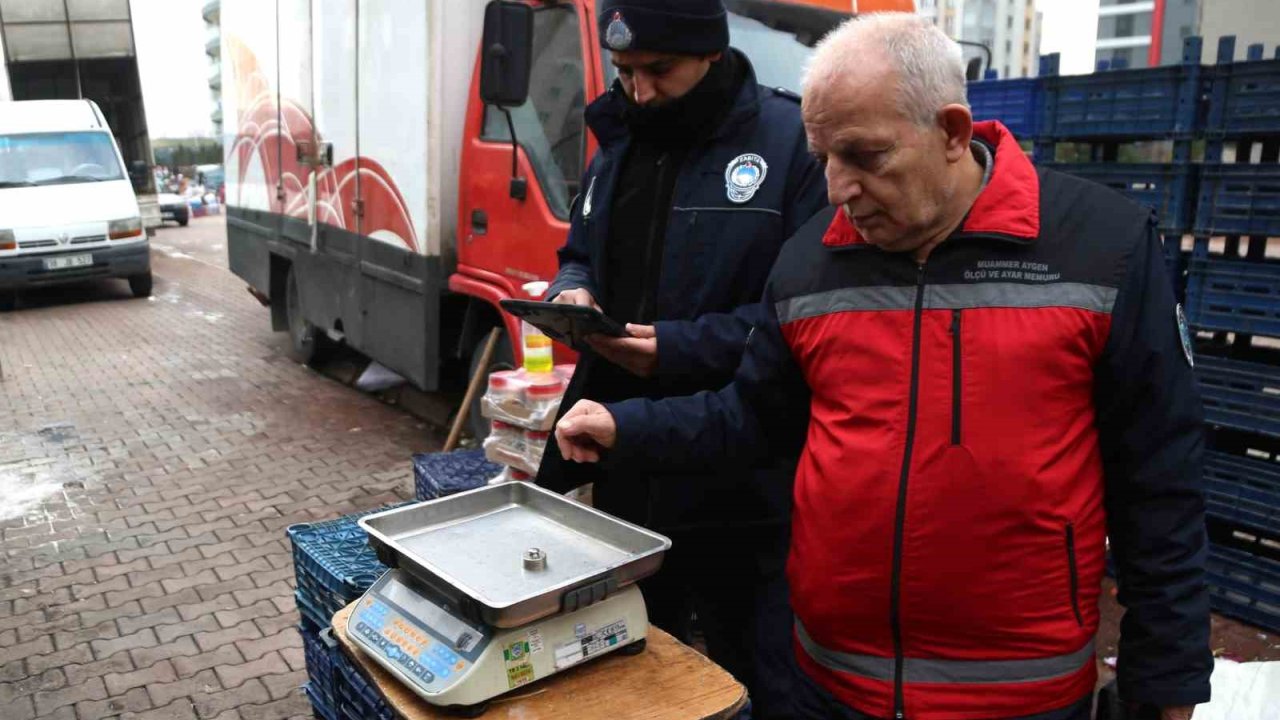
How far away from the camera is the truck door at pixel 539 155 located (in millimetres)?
4848

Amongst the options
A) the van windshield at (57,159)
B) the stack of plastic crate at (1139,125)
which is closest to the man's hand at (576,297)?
the stack of plastic crate at (1139,125)

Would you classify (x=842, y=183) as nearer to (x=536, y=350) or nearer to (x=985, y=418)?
(x=985, y=418)

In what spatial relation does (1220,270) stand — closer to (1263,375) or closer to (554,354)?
(1263,375)

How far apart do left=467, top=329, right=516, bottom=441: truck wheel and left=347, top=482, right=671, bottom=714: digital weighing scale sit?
3.49 metres

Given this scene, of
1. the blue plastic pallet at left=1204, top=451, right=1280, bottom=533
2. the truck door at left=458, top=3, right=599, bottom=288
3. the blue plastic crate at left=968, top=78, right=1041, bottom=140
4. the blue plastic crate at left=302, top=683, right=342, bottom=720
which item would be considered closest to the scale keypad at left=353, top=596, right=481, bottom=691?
the blue plastic crate at left=302, top=683, right=342, bottom=720

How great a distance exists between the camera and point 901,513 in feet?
5.45

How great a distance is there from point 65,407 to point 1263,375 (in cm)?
824

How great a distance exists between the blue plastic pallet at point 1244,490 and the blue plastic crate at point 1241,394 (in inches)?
6.2

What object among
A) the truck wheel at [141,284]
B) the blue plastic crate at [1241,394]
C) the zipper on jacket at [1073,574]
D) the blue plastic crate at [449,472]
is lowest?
the truck wheel at [141,284]

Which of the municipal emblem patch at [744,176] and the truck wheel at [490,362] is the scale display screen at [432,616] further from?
the truck wheel at [490,362]

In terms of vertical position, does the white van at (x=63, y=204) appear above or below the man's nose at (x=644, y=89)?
below

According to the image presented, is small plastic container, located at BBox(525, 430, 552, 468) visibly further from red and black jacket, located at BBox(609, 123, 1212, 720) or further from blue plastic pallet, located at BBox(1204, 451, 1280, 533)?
red and black jacket, located at BBox(609, 123, 1212, 720)

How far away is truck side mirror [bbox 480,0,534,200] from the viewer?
15.0ft

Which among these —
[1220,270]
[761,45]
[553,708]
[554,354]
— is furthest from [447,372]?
[553,708]
